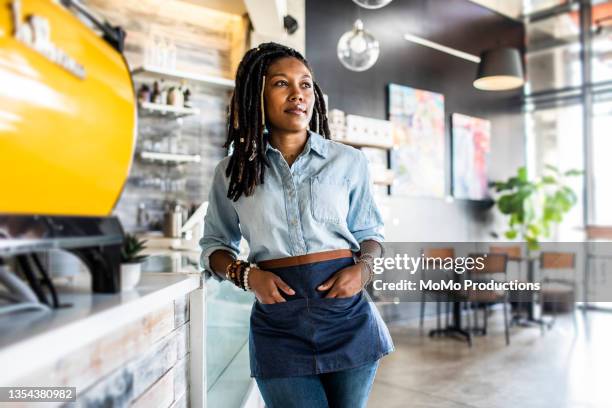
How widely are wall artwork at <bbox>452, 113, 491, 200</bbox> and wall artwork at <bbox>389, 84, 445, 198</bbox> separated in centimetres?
29

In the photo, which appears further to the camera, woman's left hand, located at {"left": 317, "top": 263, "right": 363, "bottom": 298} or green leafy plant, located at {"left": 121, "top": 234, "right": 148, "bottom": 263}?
woman's left hand, located at {"left": 317, "top": 263, "right": 363, "bottom": 298}

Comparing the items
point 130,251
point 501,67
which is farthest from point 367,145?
point 130,251

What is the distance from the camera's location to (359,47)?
4406 mm

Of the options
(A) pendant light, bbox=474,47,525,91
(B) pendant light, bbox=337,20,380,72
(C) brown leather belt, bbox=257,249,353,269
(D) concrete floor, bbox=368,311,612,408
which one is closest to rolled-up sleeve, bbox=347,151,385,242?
(C) brown leather belt, bbox=257,249,353,269

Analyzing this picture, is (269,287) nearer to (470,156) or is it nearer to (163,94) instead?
(163,94)

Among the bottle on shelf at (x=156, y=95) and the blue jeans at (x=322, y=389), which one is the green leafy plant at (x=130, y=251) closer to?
the blue jeans at (x=322, y=389)

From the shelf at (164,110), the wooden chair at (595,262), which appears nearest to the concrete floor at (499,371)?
the wooden chair at (595,262)

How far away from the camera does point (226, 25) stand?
5.15m

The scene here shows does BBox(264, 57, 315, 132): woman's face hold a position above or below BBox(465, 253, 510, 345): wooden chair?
above

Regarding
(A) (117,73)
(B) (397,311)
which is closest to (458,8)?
(B) (397,311)

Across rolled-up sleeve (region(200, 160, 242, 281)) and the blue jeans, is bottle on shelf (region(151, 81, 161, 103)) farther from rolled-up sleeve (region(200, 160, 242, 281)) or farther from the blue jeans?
the blue jeans

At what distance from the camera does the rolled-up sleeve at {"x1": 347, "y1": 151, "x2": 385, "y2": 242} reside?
131 centimetres

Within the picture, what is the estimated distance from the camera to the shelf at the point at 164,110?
14.6ft

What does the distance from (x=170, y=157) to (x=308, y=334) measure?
363 centimetres
